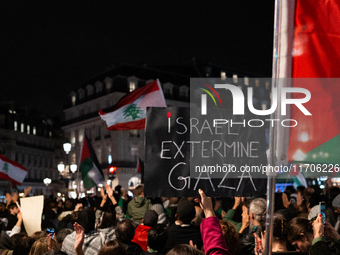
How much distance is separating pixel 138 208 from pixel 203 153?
3.24 meters

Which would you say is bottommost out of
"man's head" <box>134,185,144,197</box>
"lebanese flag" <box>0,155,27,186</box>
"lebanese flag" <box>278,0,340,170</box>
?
"man's head" <box>134,185,144,197</box>

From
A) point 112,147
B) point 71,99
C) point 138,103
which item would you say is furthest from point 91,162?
point 71,99

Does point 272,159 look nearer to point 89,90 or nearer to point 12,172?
point 12,172

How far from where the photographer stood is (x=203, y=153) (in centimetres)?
522

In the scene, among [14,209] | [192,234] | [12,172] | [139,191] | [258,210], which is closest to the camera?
[258,210]

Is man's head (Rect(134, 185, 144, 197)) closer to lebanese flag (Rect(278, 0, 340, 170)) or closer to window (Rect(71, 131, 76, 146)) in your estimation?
lebanese flag (Rect(278, 0, 340, 170))

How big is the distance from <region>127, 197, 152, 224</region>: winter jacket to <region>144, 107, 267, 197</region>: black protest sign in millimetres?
3125

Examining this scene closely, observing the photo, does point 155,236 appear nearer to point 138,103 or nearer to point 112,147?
point 138,103

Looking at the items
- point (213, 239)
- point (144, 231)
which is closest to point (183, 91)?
point (144, 231)

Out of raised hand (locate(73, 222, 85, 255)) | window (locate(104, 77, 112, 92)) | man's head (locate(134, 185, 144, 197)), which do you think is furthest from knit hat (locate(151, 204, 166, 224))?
window (locate(104, 77, 112, 92))

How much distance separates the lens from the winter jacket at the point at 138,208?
806 cm

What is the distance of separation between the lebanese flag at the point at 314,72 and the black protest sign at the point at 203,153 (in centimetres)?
92

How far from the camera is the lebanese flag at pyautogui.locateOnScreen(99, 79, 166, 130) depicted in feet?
34.4

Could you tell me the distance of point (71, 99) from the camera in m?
68.9
